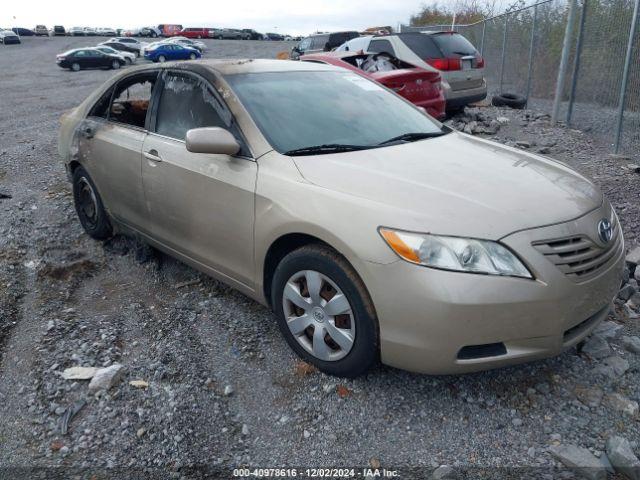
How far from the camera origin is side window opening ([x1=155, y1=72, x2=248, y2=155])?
3.53m

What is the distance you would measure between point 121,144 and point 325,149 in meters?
1.86

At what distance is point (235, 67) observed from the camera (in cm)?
377

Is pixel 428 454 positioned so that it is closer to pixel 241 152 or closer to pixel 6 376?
pixel 241 152

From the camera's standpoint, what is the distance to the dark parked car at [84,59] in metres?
30.3

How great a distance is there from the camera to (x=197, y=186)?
3.49m

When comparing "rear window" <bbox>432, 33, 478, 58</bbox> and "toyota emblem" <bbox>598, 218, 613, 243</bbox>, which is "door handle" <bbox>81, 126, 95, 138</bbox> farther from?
"rear window" <bbox>432, 33, 478, 58</bbox>

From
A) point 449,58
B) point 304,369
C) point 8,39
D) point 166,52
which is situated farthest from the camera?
point 8,39

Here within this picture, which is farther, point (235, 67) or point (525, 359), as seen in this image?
point (235, 67)

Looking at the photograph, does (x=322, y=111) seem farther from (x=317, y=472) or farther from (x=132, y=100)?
(x=317, y=472)

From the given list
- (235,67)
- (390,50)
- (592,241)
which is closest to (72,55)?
(390,50)

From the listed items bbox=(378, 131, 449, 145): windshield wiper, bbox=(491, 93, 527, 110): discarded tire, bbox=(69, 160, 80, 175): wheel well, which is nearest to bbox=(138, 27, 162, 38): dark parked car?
bbox=(491, 93, 527, 110): discarded tire

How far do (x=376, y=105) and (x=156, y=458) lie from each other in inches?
104

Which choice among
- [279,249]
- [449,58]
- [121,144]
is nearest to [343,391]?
[279,249]

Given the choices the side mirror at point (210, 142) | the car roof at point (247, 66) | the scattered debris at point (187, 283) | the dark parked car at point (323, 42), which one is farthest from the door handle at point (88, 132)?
the dark parked car at point (323, 42)
